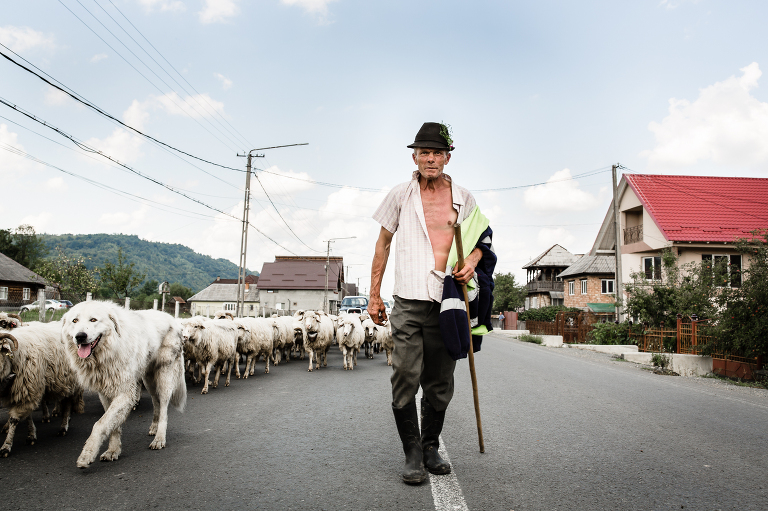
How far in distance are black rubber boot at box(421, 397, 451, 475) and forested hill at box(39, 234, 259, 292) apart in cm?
7754

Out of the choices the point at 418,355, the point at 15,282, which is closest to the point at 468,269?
the point at 418,355

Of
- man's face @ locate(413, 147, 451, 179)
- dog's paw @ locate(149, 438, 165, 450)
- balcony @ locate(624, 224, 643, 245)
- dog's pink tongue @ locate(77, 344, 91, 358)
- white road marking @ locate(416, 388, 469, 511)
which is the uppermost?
balcony @ locate(624, 224, 643, 245)

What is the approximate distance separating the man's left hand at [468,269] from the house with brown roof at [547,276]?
5949cm

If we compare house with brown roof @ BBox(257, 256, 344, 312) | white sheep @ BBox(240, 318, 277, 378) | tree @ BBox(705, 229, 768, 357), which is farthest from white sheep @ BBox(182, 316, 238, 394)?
house with brown roof @ BBox(257, 256, 344, 312)

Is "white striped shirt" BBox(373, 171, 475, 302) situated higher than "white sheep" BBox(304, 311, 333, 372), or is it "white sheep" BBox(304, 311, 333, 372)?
"white striped shirt" BBox(373, 171, 475, 302)

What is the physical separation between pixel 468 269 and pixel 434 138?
1011 millimetres

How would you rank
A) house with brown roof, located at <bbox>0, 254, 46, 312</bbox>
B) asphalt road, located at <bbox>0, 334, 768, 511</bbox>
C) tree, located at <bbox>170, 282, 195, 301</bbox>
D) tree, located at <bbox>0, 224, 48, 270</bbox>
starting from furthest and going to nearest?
tree, located at <bbox>170, 282, 195, 301</bbox>, tree, located at <bbox>0, 224, 48, 270</bbox>, house with brown roof, located at <bbox>0, 254, 46, 312</bbox>, asphalt road, located at <bbox>0, 334, 768, 511</bbox>

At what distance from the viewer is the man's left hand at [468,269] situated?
11.7 ft

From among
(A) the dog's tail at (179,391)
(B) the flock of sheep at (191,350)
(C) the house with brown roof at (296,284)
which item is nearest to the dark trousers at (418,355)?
(A) the dog's tail at (179,391)

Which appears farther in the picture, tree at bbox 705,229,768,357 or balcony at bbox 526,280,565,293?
balcony at bbox 526,280,565,293

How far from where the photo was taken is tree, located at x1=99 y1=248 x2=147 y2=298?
3331 cm

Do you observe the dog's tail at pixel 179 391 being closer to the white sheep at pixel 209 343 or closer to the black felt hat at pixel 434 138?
the white sheep at pixel 209 343

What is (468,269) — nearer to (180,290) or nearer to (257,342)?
(257,342)

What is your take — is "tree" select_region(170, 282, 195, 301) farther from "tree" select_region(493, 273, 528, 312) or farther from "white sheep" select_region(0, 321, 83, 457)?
"white sheep" select_region(0, 321, 83, 457)
